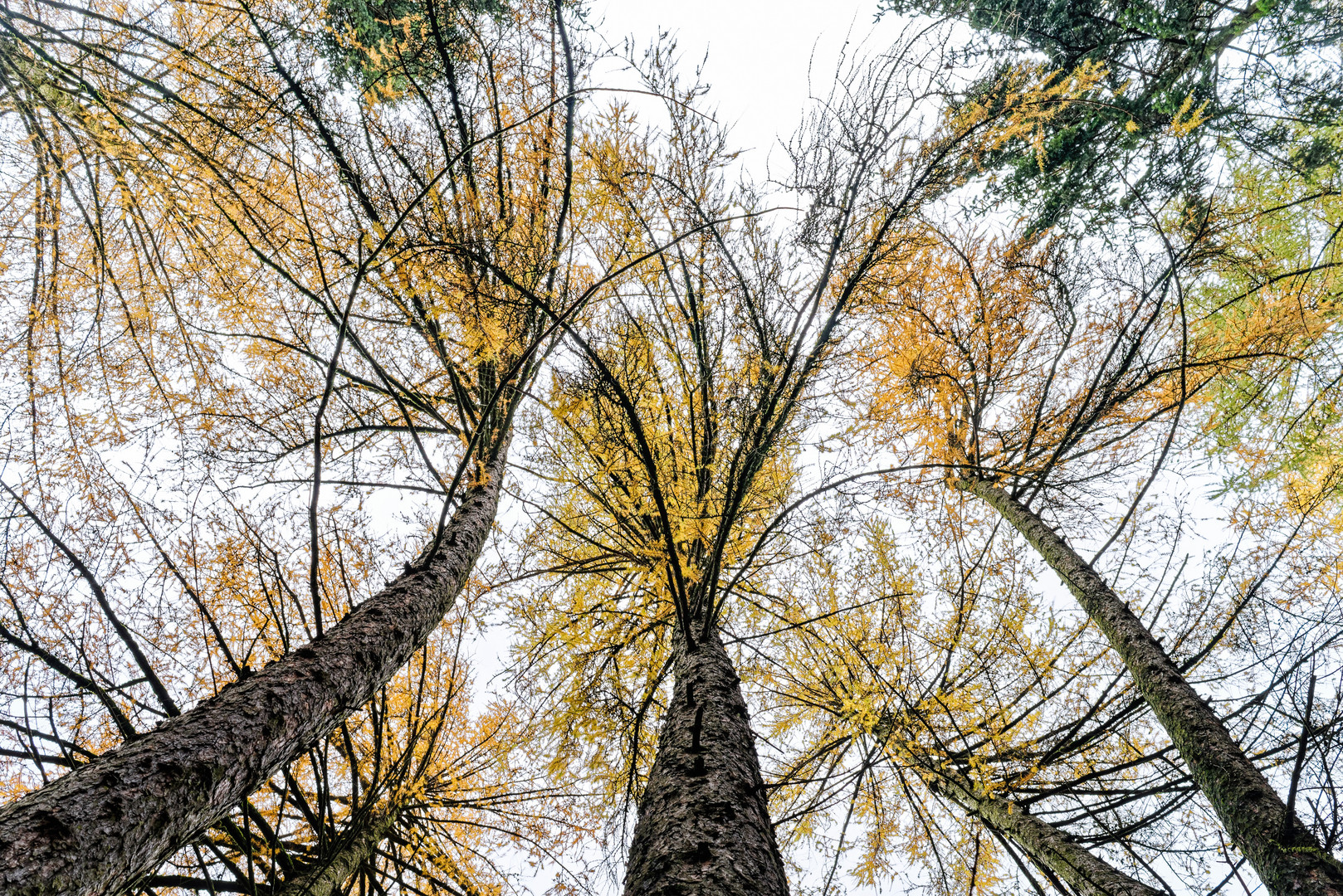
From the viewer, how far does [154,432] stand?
166 inches

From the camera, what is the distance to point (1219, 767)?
2.71 m

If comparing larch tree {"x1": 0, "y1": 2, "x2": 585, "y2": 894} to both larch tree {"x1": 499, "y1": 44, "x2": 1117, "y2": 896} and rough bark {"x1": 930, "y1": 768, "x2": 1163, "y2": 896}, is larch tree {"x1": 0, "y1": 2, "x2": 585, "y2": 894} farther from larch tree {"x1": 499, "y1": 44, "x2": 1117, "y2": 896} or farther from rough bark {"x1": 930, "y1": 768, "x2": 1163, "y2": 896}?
rough bark {"x1": 930, "y1": 768, "x2": 1163, "y2": 896}

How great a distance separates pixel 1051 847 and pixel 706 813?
277 cm

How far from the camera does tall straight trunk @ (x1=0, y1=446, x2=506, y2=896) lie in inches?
49.0

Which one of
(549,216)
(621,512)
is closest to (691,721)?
(621,512)

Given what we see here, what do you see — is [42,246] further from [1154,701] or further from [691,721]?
[1154,701]

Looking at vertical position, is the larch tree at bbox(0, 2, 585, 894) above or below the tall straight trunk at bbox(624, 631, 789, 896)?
above

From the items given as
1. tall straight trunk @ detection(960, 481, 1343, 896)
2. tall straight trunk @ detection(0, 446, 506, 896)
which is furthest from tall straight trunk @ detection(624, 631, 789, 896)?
tall straight trunk @ detection(960, 481, 1343, 896)

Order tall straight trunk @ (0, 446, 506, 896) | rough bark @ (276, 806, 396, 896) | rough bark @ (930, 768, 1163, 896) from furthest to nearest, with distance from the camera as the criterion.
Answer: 1. rough bark @ (930, 768, 1163, 896)
2. rough bark @ (276, 806, 396, 896)
3. tall straight trunk @ (0, 446, 506, 896)

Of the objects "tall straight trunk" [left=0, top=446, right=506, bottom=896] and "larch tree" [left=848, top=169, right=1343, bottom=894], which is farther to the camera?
"larch tree" [left=848, top=169, right=1343, bottom=894]

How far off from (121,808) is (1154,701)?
15.9ft

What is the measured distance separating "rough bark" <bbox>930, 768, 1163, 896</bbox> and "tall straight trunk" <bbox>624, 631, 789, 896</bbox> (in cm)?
138

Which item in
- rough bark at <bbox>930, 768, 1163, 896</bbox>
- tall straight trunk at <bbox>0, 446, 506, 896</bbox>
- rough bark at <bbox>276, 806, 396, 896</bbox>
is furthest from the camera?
rough bark at <bbox>930, 768, 1163, 896</bbox>

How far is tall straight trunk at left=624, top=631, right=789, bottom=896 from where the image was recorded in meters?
1.31
